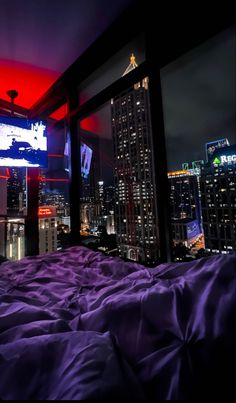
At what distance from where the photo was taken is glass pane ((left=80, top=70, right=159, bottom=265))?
7.72ft

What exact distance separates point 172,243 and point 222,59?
1565 mm

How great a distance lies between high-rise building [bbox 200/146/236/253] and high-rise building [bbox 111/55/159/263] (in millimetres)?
578

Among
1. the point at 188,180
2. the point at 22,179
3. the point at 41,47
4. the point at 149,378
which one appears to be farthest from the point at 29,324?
the point at 22,179

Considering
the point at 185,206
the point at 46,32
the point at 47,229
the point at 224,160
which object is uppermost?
the point at 46,32

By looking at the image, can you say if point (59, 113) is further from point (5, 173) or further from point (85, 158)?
point (5, 173)

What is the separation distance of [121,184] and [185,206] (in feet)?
5.01

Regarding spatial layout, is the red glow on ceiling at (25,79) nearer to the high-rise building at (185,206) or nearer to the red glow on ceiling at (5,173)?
the red glow on ceiling at (5,173)

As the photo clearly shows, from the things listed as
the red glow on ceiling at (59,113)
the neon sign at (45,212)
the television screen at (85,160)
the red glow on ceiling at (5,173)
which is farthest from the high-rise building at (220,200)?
the red glow on ceiling at (5,173)

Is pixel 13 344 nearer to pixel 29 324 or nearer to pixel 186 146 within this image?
pixel 29 324

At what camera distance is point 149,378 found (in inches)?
18.5

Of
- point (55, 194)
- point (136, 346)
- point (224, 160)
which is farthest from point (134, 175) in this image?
point (136, 346)

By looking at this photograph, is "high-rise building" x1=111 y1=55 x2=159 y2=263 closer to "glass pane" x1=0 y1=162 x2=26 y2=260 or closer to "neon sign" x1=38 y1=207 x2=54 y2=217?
"neon sign" x1=38 y1=207 x2=54 y2=217

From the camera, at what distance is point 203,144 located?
7.36 feet

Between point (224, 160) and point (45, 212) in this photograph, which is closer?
point (224, 160)
